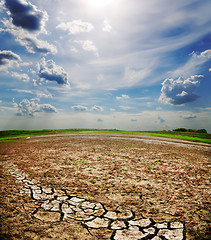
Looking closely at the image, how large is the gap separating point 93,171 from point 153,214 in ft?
15.1

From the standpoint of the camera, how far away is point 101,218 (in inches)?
169

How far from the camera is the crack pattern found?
369 cm

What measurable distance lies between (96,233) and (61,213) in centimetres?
145

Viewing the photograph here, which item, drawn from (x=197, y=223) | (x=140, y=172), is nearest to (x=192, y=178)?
(x=140, y=172)

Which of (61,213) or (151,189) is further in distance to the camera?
(151,189)

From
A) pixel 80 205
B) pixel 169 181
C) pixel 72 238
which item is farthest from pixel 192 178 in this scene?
pixel 72 238

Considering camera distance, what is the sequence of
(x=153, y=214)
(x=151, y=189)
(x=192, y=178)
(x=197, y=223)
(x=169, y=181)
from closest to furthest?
(x=197, y=223), (x=153, y=214), (x=151, y=189), (x=169, y=181), (x=192, y=178)

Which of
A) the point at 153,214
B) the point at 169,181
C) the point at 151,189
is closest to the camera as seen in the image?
the point at 153,214

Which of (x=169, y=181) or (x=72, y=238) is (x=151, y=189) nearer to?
(x=169, y=181)

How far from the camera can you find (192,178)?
770 centimetres

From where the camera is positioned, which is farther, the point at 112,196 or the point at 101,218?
the point at 112,196

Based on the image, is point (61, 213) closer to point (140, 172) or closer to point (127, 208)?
point (127, 208)

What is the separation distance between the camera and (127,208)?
479cm

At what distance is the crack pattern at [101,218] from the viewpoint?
145 inches
